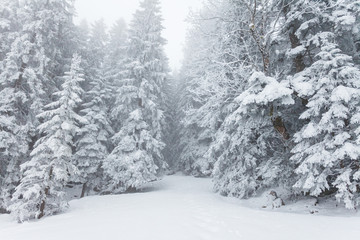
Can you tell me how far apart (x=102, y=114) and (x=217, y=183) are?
10.8 m

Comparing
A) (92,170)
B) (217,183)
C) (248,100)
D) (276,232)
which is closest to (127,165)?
(92,170)

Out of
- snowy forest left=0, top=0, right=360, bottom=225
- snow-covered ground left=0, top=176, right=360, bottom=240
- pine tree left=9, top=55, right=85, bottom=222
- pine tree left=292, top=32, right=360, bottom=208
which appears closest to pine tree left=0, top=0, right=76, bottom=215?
snowy forest left=0, top=0, right=360, bottom=225

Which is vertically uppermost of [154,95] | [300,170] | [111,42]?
[111,42]

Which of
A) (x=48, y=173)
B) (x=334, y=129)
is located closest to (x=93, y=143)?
(x=48, y=173)

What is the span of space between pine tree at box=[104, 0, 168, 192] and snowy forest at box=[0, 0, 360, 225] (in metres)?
0.09

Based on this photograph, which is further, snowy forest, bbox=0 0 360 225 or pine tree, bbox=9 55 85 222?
pine tree, bbox=9 55 85 222

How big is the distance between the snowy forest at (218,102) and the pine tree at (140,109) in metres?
0.09

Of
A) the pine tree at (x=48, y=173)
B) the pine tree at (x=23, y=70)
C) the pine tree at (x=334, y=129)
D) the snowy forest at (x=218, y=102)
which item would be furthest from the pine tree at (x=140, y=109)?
the pine tree at (x=334, y=129)

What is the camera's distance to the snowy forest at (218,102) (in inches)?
286

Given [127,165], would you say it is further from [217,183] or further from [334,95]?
[334,95]

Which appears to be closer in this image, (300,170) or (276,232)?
(276,232)

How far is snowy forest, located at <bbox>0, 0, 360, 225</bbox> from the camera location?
23.9ft

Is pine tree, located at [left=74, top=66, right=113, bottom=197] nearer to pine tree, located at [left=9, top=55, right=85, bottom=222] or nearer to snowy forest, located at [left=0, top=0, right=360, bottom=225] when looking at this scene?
snowy forest, located at [left=0, top=0, right=360, bottom=225]

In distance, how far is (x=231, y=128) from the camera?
1192 cm
